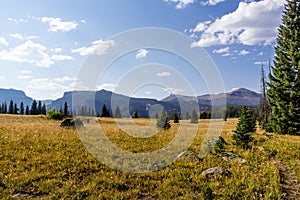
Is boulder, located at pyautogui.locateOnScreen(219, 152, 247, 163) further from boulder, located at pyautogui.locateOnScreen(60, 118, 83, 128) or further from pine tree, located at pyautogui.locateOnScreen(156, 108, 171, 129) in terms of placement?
boulder, located at pyautogui.locateOnScreen(60, 118, 83, 128)

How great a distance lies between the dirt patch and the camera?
10.9 metres

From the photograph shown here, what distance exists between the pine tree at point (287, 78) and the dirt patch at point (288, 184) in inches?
881

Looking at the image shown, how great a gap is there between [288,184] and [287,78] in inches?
1101

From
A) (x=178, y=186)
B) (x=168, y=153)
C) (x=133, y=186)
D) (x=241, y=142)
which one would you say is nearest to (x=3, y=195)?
(x=133, y=186)

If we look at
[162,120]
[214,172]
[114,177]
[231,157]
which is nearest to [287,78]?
[162,120]

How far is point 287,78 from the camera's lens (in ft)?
119

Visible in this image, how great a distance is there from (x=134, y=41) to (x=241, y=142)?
11565 millimetres

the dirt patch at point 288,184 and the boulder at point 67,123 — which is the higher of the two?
the boulder at point 67,123

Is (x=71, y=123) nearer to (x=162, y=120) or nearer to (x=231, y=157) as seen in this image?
(x=162, y=120)

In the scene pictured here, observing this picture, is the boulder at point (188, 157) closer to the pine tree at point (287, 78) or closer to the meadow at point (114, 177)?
the meadow at point (114, 177)

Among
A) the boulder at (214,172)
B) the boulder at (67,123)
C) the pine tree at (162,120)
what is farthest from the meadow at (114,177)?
the pine tree at (162,120)

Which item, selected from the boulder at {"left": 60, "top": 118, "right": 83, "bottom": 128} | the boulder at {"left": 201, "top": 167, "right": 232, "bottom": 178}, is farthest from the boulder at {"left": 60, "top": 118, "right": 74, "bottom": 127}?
the boulder at {"left": 201, "top": 167, "right": 232, "bottom": 178}

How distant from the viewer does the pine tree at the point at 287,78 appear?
34.8 metres

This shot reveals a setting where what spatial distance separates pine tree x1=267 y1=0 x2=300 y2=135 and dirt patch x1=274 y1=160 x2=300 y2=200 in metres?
22.4
